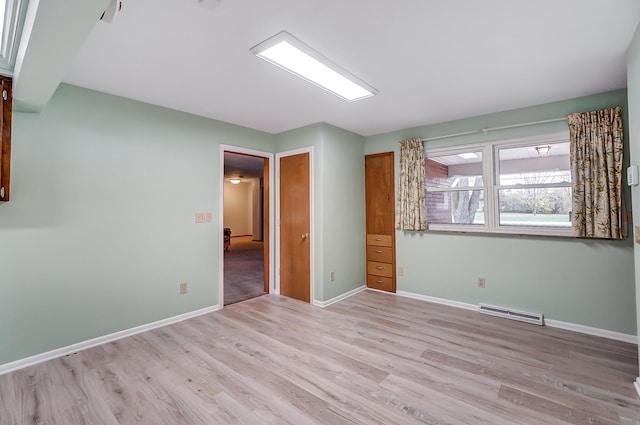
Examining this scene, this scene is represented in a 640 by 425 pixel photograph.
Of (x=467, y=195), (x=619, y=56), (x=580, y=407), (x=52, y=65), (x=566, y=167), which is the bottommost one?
(x=580, y=407)

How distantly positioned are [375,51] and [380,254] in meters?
3.08

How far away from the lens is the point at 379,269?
178 inches

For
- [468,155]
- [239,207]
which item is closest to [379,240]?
[468,155]

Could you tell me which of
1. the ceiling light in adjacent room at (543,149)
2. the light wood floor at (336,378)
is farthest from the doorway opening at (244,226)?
the ceiling light in adjacent room at (543,149)

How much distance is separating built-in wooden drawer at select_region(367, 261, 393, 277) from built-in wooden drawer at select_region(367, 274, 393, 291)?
0.06m

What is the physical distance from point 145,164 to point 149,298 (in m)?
1.44

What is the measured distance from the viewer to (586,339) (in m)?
2.84

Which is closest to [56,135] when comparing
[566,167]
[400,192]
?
[400,192]

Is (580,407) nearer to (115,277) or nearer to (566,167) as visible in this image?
(566,167)

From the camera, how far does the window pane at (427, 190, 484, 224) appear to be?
3752 mm

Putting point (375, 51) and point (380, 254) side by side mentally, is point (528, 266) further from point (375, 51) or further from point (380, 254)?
point (375, 51)

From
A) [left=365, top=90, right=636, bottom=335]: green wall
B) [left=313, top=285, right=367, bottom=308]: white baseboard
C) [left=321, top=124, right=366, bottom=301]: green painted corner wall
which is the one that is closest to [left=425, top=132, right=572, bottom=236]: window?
[left=365, top=90, right=636, bottom=335]: green wall

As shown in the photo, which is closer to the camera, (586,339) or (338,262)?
(586,339)

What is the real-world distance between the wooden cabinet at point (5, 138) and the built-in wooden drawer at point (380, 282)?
4.21 m
